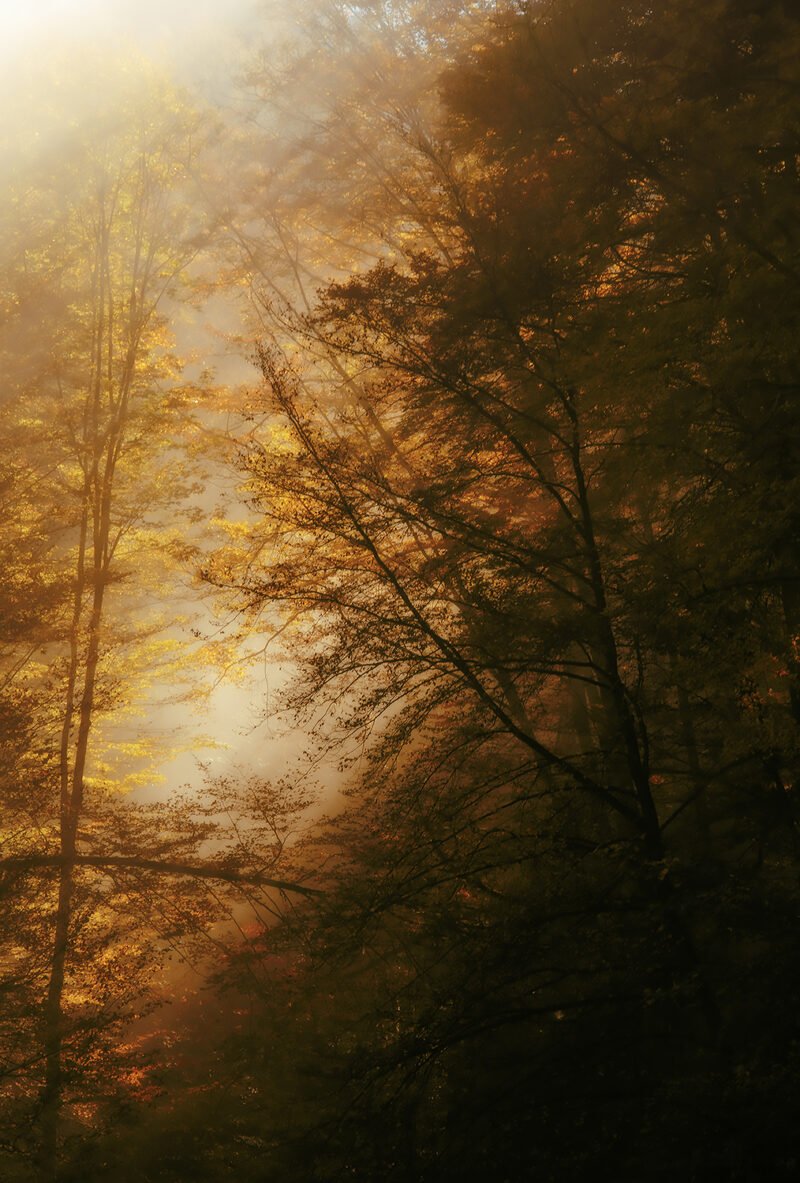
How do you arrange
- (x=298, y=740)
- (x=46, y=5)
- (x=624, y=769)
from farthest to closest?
(x=298, y=740) → (x=46, y=5) → (x=624, y=769)

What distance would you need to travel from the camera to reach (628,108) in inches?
233

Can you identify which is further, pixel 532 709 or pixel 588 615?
pixel 532 709

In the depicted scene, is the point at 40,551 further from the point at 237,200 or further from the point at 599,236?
the point at 599,236

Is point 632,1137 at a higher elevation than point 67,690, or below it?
below

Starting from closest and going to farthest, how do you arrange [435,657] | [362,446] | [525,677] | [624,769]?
[435,657]
[624,769]
[525,677]
[362,446]

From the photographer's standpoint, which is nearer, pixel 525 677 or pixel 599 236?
pixel 599 236

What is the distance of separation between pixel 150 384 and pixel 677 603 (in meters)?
8.06

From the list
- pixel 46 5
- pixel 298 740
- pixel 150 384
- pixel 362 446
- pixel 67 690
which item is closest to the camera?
pixel 362 446

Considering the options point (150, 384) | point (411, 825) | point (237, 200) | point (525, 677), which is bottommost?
point (411, 825)

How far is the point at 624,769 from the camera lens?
20.1 feet

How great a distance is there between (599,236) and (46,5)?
41.5 ft

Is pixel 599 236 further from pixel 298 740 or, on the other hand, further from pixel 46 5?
pixel 298 740

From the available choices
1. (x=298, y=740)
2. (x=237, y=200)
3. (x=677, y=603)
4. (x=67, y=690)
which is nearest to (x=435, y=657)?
(x=677, y=603)

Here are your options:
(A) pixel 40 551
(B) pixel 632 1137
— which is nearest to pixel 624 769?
(B) pixel 632 1137
